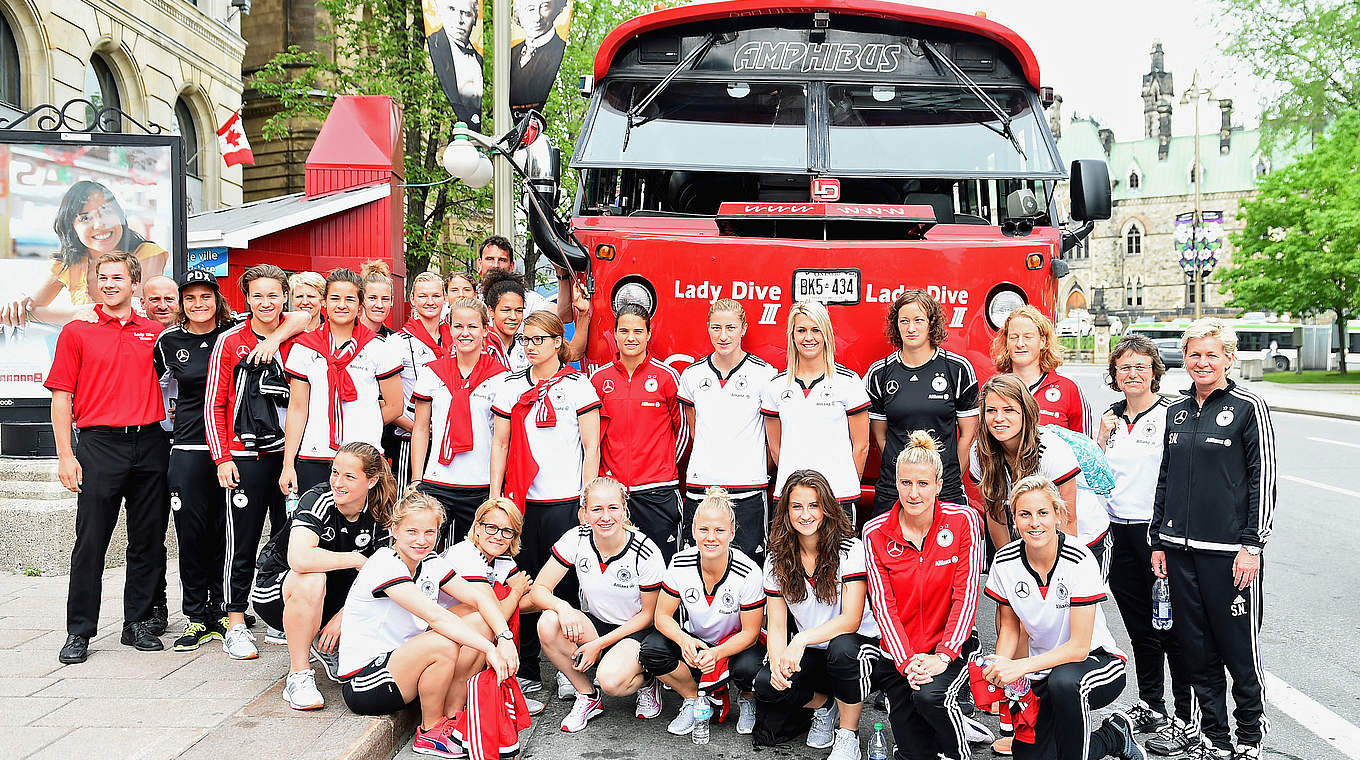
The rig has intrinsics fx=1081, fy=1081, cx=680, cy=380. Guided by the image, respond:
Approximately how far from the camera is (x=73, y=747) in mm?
4367

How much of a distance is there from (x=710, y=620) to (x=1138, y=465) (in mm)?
2250

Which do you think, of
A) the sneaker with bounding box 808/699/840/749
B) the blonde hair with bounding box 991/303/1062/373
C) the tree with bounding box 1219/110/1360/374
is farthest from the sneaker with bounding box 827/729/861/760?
the tree with bounding box 1219/110/1360/374

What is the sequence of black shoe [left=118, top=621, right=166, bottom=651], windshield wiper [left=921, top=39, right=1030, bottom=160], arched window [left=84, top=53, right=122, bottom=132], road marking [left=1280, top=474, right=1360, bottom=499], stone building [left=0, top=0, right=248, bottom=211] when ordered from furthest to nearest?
arched window [left=84, top=53, right=122, bottom=132] < stone building [left=0, top=0, right=248, bottom=211] < road marking [left=1280, top=474, right=1360, bottom=499] < windshield wiper [left=921, top=39, right=1030, bottom=160] < black shoe [left=118, top=621, right=166, bottom=651]

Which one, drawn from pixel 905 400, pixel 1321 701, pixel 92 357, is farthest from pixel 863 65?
pixel 92 357

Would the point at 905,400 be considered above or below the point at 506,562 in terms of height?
above

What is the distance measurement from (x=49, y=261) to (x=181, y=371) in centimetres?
361

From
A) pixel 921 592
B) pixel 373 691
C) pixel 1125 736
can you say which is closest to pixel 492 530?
pixel 373 691

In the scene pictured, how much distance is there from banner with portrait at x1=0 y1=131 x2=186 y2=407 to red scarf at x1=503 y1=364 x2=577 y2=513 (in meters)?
4.35

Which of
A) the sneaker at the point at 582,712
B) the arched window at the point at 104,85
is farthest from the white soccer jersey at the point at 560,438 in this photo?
the arched window at the point at 104,85

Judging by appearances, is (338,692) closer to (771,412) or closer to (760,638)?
(760,638)

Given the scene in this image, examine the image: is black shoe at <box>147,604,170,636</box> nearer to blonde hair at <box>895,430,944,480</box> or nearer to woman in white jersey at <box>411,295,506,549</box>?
woman in white jersey at <box>411,295,506,549</box>

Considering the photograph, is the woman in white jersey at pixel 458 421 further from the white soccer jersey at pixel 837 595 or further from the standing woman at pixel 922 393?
the standing woman at pixel 922 393

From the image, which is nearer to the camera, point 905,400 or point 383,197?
point 905,400

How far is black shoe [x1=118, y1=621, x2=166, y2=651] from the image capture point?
19.1ft
